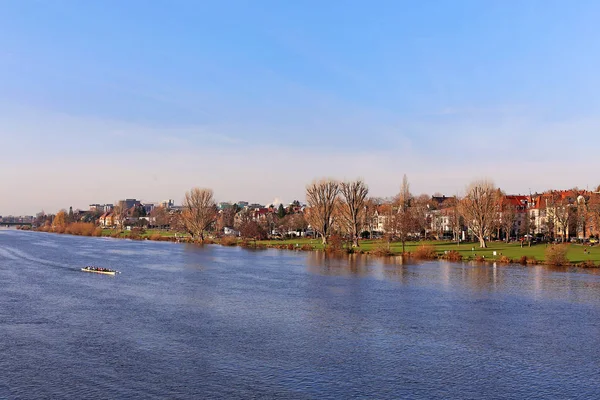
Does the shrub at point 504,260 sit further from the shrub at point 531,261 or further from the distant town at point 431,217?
the distant town at point 431,217

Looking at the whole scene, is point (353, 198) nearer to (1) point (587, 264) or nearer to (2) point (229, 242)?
(2) point (229, 242)

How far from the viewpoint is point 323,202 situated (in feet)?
355

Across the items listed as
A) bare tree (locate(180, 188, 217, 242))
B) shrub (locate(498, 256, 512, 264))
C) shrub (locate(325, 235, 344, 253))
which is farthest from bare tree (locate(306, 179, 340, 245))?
shrub (locate(498, 256, 512, 264))

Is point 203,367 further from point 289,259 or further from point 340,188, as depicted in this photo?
point 340,188

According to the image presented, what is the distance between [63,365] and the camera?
77.6 ft

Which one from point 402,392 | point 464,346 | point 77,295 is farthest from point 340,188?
point 402,392

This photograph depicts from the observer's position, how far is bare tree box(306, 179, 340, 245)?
349ft

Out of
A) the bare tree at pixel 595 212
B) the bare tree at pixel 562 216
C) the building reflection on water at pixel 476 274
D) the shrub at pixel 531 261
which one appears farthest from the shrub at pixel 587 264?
the bare tree at pixel 562 216

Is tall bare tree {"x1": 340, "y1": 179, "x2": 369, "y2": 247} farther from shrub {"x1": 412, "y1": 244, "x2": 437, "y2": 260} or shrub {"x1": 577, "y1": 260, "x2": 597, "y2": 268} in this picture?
shrub {"x1": 577, "y1": 260, "x2": 597, "y2": 268}

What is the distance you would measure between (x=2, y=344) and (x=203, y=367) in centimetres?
1035

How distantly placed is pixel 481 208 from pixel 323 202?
31520 millimetres

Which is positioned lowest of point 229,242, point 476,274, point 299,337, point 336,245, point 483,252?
point 299,337

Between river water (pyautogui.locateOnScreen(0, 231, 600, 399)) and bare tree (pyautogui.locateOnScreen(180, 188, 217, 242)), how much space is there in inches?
2900

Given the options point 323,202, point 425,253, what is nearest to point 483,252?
point 425,253
